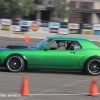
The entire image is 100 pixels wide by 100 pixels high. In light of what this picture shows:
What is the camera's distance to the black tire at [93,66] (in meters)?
13.1

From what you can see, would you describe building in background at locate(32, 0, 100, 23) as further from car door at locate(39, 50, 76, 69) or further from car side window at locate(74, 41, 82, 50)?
car door at locate(39, 50, 76, 69)

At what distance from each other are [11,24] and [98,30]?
8.01 metres

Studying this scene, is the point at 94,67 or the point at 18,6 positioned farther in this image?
the point at 18,6

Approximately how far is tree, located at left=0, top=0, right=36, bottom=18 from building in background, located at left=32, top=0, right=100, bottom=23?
544cm

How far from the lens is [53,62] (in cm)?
1298

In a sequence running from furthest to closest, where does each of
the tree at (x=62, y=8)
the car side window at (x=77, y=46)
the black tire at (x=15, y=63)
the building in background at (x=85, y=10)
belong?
the building in background at (x=85, y=10) < the tree at (x=62, y=8) < the car side window at (x=77, y=46) < the black tire at (x=15, y=63)

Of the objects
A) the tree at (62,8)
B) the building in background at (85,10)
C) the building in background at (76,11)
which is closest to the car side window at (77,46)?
the tree at (62,8)

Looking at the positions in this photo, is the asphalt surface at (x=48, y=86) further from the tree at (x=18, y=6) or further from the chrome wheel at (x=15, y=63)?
the tree at (x=18, y=6)

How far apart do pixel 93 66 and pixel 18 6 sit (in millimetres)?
44242

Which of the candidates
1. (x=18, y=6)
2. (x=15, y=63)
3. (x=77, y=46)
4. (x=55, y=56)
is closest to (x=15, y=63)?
(x=15, y=63)

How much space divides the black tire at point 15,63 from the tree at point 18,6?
144 feet

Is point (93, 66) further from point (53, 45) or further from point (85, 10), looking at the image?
point (85, 10)

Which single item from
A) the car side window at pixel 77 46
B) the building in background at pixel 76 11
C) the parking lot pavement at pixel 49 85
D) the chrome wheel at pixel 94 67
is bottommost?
the parking lot pavement at pixel 49 85

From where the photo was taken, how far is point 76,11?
6494 cm
